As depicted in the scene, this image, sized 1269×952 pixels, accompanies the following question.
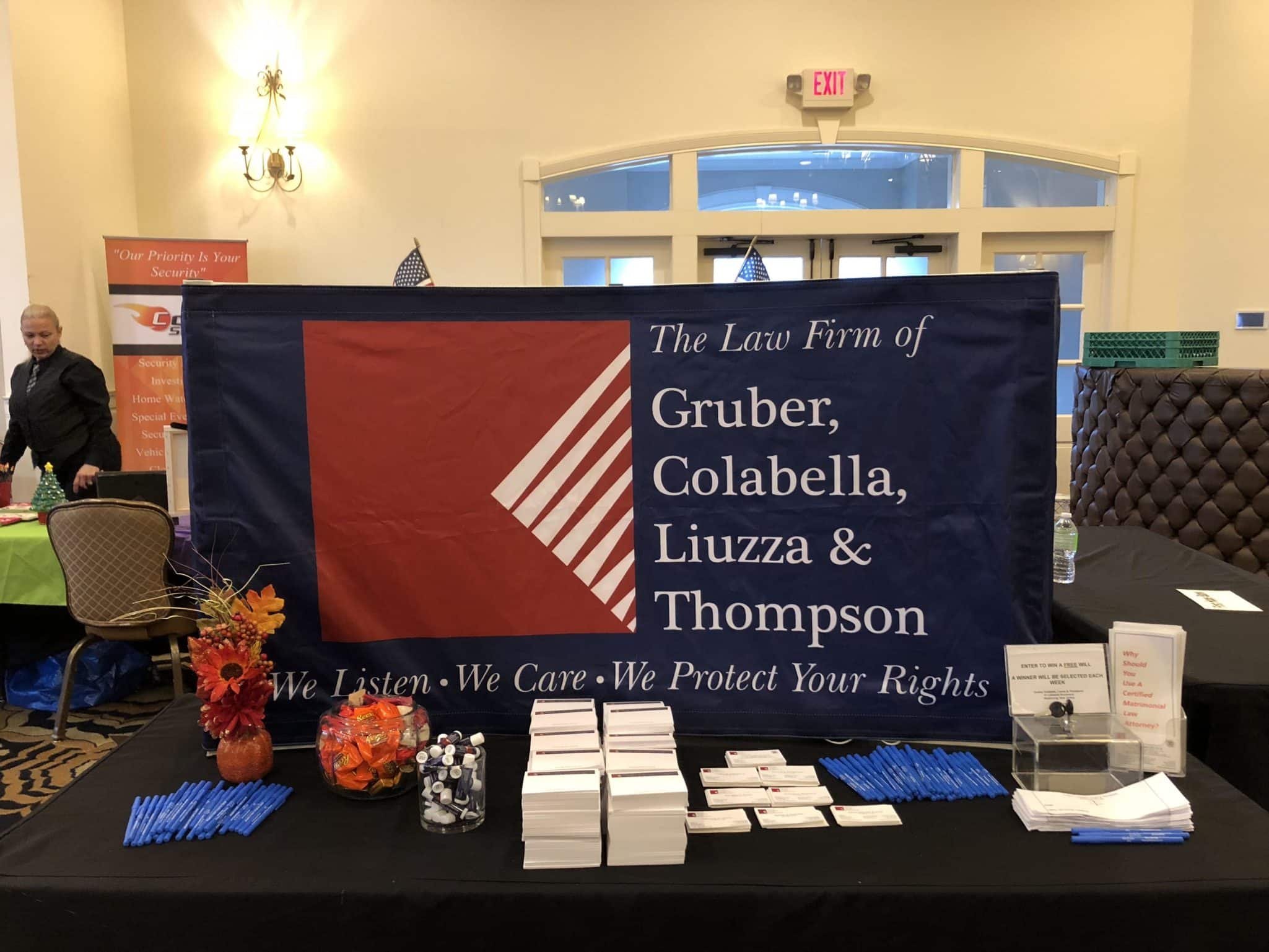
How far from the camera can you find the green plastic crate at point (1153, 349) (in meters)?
2.96

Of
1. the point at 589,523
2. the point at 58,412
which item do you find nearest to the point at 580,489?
the point at 589,523

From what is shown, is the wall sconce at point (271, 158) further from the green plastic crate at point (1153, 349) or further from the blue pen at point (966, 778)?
the blue pen at point (966, 778)

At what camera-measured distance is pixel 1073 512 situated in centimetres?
335

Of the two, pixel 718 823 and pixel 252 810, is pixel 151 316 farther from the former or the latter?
pixel 718 823

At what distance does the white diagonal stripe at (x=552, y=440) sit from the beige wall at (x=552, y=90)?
15.7 ft

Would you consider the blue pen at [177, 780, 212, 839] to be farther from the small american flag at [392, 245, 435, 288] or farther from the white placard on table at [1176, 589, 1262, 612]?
the small american flag at [392, 245, 435, 288]

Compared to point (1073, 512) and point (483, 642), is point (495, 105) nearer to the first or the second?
point (1073, 512)

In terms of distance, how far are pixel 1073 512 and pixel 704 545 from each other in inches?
101

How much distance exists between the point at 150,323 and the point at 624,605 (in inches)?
214

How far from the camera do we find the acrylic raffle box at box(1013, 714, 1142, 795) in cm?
117

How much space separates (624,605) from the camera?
53.2 inches

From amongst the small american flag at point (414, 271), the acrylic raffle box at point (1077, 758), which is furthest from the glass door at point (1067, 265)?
the acrylic raffle box at point (1077, 758)

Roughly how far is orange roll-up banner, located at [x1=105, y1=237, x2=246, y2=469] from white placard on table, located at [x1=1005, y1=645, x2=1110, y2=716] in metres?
5.47

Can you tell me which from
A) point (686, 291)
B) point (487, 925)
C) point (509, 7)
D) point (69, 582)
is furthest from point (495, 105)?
point (487, 925)
